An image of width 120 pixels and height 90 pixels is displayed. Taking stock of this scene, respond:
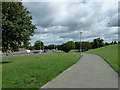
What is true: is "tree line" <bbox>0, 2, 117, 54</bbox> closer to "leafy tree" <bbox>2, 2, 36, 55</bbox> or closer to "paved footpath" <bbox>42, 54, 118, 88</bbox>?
"leafy tree" <bbox>2, 2, 36, 55</bbox>

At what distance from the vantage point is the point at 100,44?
126m

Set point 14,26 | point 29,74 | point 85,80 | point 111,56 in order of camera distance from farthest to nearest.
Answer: point 111,56 < point 14,26 < point 29,74 < point 85,80

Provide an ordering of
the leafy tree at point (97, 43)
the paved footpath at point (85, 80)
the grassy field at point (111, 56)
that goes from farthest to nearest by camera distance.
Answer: the leafy tree at point (97, 43)
the grassy field at point (111, 56)
the paved footpath at point (85, 80)

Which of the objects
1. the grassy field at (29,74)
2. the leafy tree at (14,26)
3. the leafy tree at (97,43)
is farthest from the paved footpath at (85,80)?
the leafy tree at (97,43)

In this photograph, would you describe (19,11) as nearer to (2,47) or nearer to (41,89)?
(2,47)

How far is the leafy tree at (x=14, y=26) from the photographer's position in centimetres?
1606

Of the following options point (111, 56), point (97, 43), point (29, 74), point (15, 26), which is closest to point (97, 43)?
point (97, 43)

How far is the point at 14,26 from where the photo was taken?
54.0 feet

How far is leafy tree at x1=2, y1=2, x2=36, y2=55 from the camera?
632 inches

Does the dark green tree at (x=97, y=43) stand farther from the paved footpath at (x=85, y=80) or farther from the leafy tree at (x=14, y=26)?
the paved footpath at (x=85, y=80)

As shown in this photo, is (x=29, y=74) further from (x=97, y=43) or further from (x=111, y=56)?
(x=97, y=43)

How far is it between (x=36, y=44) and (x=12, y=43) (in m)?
120

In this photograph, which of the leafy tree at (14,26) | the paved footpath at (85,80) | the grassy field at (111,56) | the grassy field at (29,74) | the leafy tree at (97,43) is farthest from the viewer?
the leafy tree at (97,43)

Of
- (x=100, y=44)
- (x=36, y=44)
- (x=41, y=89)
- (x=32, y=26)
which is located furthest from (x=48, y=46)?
(x=41, y=89)
